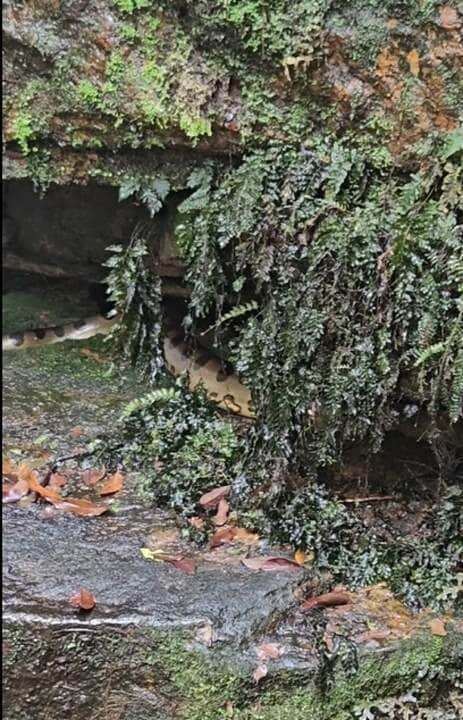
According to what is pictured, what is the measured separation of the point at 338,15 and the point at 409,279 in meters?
1.26

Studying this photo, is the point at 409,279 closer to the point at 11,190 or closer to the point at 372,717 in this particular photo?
the point at 372,717

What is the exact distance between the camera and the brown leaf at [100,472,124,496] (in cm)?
411

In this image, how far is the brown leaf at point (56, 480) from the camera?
411cm

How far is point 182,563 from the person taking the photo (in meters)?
3.63

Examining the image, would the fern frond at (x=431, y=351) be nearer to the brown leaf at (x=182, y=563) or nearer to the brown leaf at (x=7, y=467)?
the brown leaf at (x=182, y=563)

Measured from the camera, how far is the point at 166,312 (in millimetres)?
5406

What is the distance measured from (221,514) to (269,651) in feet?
2.81

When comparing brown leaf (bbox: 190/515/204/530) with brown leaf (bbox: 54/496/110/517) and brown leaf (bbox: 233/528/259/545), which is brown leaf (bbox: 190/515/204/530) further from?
brown leaf (bbox: 54/496/110/517)

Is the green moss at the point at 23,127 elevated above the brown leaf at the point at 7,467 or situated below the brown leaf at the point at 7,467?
above

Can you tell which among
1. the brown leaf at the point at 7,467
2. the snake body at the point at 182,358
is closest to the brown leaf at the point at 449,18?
the snake body at the point at 182,358

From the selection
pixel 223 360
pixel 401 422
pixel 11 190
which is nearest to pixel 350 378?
pixel 401 422

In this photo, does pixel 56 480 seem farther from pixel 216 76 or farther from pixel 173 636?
pixel 216 76

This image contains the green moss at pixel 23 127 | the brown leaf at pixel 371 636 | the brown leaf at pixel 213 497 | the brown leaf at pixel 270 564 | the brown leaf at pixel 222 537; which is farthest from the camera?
the green moss at pixel 23 127

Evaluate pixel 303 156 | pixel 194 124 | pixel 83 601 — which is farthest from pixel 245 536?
pixel 194 124
